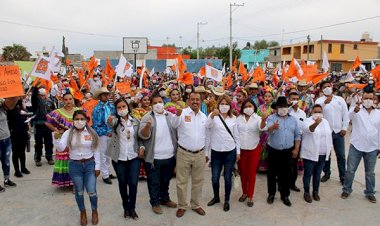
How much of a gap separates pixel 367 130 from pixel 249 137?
1873mm

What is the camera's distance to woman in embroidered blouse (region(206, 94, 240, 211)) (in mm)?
4863

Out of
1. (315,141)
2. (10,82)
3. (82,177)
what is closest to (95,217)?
(82,177)

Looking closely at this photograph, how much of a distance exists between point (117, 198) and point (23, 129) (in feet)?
8.32

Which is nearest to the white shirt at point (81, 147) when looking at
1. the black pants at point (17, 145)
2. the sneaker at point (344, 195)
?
the black pants at point (17, 145)

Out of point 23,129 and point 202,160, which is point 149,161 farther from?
point 23,129

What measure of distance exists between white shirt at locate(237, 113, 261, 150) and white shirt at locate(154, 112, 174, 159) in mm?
1164

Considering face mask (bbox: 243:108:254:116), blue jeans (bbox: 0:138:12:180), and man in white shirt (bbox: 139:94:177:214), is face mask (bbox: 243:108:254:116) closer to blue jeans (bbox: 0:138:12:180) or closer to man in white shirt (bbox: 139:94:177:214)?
man in white shirt (bbox: 139:94:177:214)

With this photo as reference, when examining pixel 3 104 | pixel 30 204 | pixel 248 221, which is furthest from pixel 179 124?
pixel 3 104

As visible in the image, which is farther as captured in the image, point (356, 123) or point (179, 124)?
point (356, 123)

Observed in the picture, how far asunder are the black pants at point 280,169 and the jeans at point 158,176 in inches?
61.7

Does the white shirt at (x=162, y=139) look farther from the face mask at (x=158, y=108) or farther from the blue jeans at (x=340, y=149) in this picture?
the blue jeans at (x=340, y=149)

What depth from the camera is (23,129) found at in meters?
6.54

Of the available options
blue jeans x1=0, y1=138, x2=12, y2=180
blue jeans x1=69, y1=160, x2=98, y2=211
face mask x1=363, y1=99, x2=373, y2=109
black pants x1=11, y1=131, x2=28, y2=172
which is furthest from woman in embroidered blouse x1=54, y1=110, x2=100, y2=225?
face mask x1=363, y1=99, x2=373, y2=109

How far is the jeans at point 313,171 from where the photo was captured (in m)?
5.36
